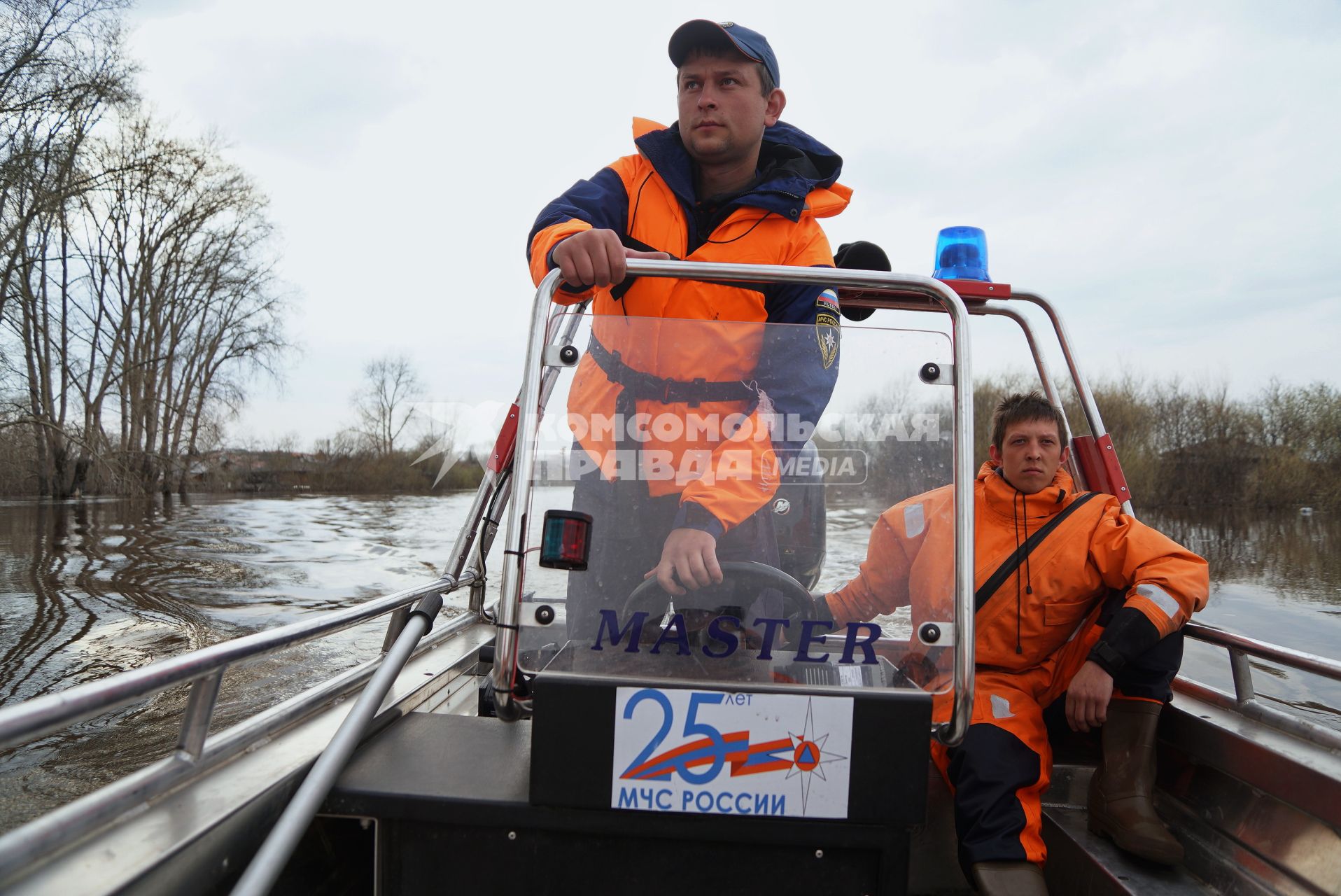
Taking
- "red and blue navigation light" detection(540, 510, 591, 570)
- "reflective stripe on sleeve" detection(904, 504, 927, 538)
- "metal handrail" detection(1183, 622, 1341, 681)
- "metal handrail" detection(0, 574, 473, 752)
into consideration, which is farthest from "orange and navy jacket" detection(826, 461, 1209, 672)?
"metal handrail" detection(0, 574, 473, 752)

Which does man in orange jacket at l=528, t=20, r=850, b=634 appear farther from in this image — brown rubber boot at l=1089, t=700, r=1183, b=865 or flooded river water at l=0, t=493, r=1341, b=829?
brown rubber boot at l=1089, t=700, r=1183, b=865

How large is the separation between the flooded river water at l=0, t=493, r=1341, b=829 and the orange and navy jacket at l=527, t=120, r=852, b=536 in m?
0.31

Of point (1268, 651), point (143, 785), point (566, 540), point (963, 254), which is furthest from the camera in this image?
point (963, 254)

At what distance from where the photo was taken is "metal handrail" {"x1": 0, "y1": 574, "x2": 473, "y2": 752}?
105cm

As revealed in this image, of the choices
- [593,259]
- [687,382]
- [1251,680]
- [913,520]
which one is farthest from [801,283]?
[1251,680]

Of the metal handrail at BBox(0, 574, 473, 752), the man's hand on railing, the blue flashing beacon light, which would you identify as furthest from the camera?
the blue flashing beacon light

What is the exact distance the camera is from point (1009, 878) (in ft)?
6.14

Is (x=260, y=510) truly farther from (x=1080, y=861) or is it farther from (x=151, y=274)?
(x=1080, y=861)

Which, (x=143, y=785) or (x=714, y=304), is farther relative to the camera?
(x=714, y=304)

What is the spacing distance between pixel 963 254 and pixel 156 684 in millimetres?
2799

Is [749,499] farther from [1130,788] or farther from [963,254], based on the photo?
[963,254]

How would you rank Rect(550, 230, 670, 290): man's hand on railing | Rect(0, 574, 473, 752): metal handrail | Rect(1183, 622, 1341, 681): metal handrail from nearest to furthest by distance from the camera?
1. Rect(0, 574, 473, 752): metal handrail
2. Rect(550, 230, 670, 290): man's hand on railing
3. Rect(1183, 622, 1341, 681): metal handrail

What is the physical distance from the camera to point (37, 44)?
57.5 feet

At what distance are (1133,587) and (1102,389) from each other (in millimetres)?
30846
